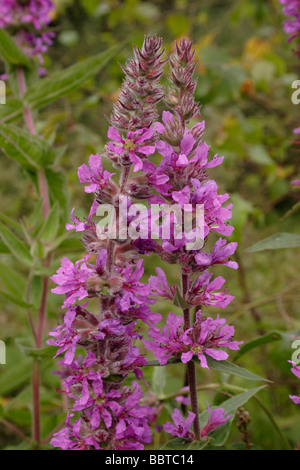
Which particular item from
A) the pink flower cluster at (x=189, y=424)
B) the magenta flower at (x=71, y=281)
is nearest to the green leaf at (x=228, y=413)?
the pink flower cluster at (x=189, y=424)

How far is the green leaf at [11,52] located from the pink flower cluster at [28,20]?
0.07m

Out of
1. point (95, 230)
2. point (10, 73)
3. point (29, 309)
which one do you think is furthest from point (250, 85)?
point (95, 230)

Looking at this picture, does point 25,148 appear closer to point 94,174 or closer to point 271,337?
point 94,174

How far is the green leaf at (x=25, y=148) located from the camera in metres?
0.85

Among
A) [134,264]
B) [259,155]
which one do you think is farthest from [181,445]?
[259,155]

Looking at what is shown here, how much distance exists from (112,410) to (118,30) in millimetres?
2647

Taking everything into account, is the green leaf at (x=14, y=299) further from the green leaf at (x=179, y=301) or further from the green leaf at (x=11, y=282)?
the green leaf at (x=179, y=301)

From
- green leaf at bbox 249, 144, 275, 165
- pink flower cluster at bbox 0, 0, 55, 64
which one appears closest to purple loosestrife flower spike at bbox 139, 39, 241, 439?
pink flower cluster at bbox 0, 0, 55, 64

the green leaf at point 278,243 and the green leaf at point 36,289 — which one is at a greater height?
the green leaf at point 278,243

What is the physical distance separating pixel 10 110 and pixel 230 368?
0.71 metres

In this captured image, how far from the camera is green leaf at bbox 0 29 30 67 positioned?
955 mm

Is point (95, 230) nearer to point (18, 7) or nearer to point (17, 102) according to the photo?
point (17, 102)

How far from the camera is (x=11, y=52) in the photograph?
983 millimetres

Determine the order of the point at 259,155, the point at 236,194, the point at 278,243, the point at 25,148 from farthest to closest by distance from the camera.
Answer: the point at 259,155 → the point at 236,194 → the point at 25,148 → the point at 278,243
